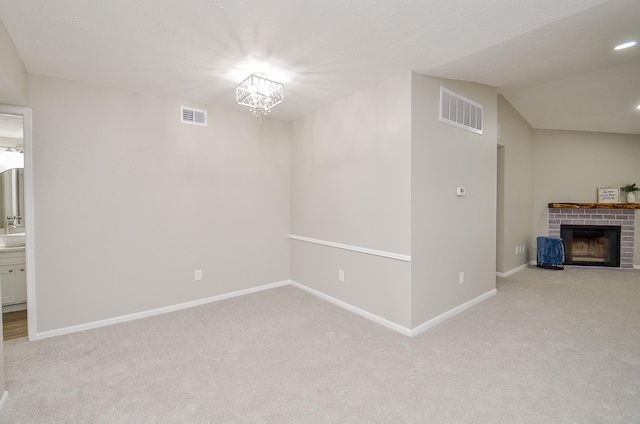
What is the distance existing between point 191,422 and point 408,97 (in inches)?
119

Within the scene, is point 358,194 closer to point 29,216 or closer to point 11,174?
point 29,216

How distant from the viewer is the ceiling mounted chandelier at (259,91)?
2.67m

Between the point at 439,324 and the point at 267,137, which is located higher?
the point at 267,137

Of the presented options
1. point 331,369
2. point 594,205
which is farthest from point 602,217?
point 331,369

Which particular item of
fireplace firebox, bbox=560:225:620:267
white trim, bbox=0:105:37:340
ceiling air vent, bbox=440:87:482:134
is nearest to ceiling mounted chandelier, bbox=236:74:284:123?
ceiling air vent, bbox=440:87:482:134

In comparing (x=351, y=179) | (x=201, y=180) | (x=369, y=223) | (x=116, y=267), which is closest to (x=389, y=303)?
(x=369, y=223)

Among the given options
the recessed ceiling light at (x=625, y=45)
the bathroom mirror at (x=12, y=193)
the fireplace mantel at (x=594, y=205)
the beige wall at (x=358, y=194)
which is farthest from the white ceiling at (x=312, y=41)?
the fireplace mantel at (x=594, y=205)

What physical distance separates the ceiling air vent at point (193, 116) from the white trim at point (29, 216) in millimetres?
1339

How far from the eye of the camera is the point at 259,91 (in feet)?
8.80

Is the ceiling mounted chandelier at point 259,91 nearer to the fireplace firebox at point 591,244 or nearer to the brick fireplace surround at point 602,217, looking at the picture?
the brick fireplace surround at point 602,217

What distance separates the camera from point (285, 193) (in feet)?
14.8

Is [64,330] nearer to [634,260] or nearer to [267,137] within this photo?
[267,137]

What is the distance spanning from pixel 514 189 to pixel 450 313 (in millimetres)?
3090

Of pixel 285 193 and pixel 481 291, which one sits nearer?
pixel 481 291
